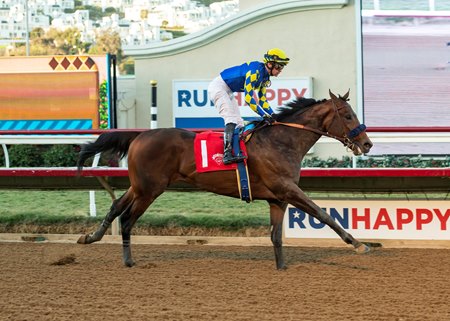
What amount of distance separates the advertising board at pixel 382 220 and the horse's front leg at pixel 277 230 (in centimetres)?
124

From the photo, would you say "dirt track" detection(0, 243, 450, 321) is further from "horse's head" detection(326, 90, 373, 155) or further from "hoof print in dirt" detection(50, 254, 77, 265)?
"horse's head" detection(326, 90, 373, 155)

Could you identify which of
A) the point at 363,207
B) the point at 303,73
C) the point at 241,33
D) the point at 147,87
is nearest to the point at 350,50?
the point at 303,73

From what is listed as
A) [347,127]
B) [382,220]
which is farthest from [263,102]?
[382,220]

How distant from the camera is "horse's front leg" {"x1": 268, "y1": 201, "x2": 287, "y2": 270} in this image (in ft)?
24.6

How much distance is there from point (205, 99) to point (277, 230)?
872 centimetres

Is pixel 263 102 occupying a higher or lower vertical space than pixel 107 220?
higher

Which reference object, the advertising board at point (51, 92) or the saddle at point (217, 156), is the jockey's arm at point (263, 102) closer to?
the saddle at point (217, 156)

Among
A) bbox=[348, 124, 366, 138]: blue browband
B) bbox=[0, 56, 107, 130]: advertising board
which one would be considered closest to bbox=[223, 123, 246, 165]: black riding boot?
bbox=[348, 124, 366, 138]: blue browband

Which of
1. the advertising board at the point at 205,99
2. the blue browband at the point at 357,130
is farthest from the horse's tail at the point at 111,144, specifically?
the advertising board at the point at 205,99

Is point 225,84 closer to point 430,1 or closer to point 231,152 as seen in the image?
point 231,152

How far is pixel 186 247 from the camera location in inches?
352

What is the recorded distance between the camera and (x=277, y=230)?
7660 mm

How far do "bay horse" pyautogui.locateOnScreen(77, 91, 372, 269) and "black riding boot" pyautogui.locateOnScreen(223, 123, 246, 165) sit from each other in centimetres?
13

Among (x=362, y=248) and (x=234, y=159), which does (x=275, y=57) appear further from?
(x=362, y=248)
